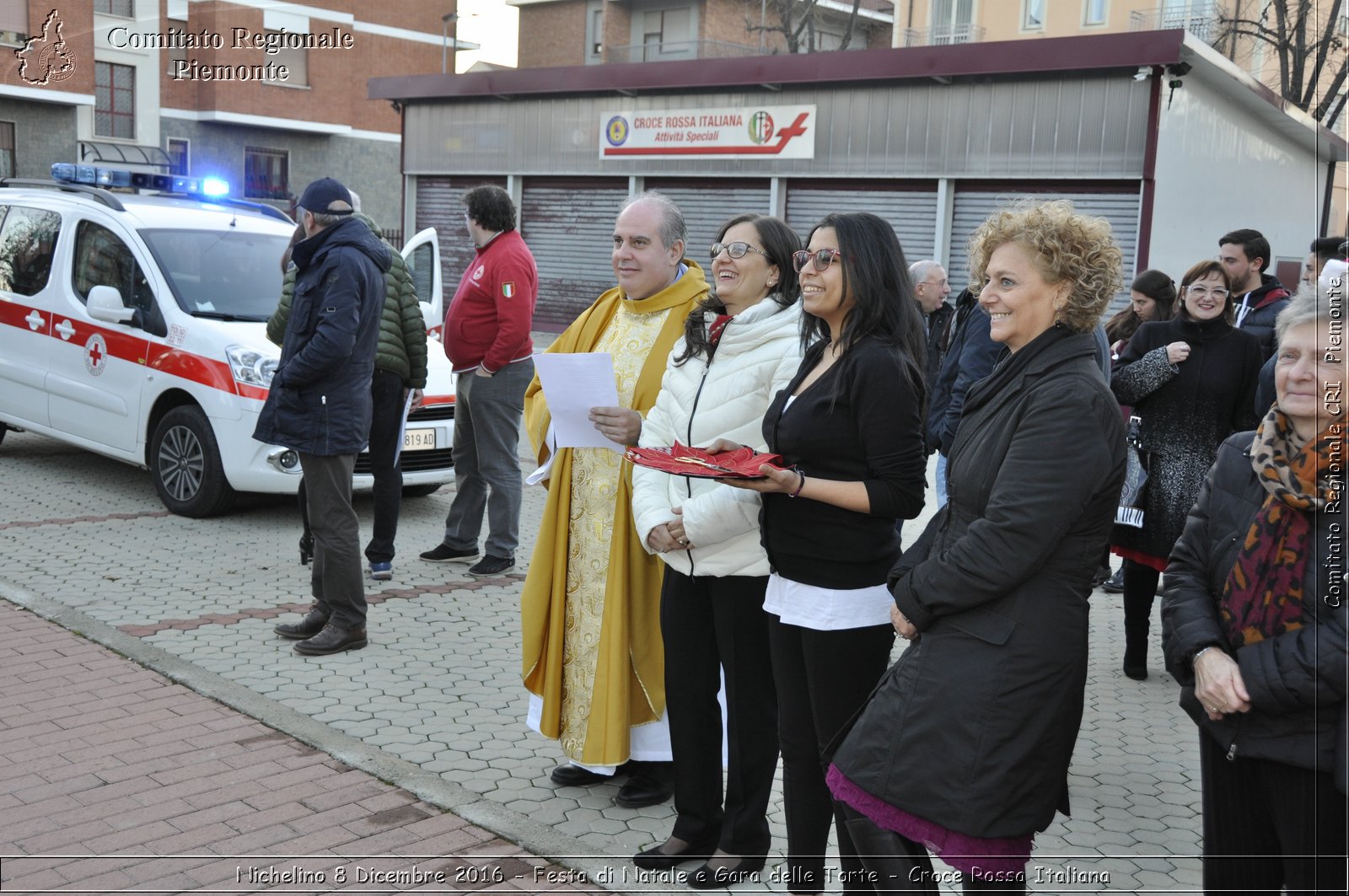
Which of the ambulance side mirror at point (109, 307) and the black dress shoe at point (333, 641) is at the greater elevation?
the ambulance side mirror at point (109, 307)

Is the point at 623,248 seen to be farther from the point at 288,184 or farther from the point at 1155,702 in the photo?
the point at 288,184

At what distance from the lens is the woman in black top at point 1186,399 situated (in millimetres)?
5562

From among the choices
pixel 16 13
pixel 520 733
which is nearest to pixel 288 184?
pixel 16 13

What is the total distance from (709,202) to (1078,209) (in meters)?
6.92

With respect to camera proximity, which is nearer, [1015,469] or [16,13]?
[1015,469]

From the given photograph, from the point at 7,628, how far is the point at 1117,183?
14.8 metres

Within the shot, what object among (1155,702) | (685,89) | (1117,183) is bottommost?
(1155,702)

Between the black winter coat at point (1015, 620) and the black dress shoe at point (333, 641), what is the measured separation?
3.61 m

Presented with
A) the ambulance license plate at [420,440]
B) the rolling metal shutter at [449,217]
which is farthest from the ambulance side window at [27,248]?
the rolling metal shutter at [449,217]

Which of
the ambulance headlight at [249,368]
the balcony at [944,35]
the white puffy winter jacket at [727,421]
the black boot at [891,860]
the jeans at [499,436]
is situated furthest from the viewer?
the balcony at [944,35]

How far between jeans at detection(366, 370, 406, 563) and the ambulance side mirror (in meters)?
2.66

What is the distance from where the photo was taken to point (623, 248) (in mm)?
4188

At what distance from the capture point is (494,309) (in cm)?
736

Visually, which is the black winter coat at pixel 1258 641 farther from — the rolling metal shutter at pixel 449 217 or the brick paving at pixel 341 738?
the rolling metal shutter at pixel 449 217
